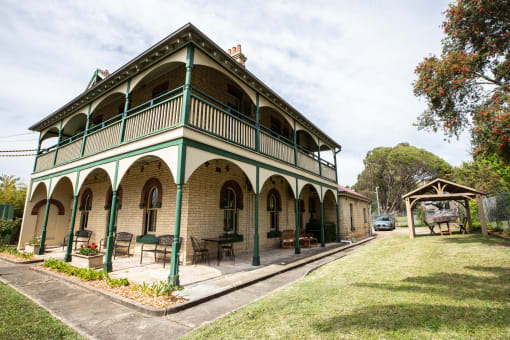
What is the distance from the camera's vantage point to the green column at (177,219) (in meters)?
5.31

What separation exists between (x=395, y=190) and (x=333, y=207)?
85.0ft

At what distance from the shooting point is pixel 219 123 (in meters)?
7.25

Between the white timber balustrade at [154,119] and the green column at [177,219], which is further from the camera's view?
the white timber balustrade at [154,119]

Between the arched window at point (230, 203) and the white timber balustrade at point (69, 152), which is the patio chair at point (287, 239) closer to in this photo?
the arched window at point (230, 203)

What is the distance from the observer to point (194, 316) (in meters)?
3.97

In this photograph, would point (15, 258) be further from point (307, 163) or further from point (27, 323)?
point (307, 163)

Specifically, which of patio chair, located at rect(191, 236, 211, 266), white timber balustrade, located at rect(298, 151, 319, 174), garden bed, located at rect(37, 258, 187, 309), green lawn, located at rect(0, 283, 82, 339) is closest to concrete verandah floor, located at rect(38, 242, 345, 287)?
patio chair, located at rect(191, 236, 211, 266)

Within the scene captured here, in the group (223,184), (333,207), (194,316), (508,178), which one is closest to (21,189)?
(223,184)

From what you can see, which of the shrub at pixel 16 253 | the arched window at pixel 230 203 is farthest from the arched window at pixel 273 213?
the shrub at pixel 16 253

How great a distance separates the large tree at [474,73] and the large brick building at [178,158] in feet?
17.7

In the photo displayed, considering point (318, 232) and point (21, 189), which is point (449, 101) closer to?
point (318, 232)

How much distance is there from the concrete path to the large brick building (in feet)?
4.45

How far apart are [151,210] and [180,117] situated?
14.9ft

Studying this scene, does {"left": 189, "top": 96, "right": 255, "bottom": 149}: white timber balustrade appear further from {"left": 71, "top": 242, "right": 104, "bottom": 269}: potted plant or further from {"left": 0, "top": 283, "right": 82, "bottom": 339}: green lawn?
{"left": 71, "top": 242, "right": 104, "bottom": 269}: potted plant
